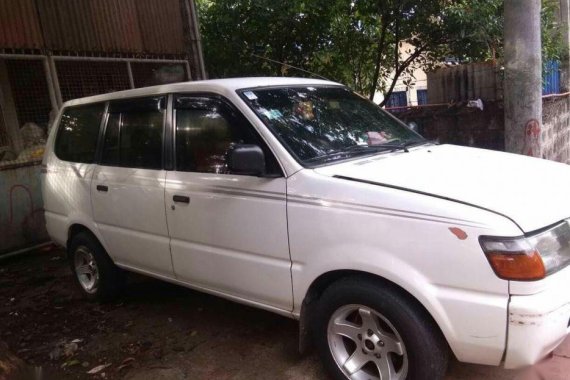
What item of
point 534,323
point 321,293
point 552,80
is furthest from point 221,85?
point 552,80

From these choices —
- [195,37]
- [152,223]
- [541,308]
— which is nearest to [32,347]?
[152,223]

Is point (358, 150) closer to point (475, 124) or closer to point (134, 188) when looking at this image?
point (134, 188)

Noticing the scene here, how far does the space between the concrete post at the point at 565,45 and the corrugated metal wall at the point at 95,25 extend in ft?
21.3

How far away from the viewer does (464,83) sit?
7688 mm

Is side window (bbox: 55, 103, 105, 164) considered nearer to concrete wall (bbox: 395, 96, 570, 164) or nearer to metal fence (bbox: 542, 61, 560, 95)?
concrete wall (bbox: 395, 96, 570, 164)

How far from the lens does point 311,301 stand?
10.1 ft

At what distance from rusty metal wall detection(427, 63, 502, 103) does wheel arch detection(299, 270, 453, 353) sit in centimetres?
536

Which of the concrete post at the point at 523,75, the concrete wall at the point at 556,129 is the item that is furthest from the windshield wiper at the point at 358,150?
the concrete wall at the point at 556,129

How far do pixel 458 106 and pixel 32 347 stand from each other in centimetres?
618

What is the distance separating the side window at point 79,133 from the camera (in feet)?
15.2

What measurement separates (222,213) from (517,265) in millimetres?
1805

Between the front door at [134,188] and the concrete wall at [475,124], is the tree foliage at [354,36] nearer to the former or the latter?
the concrete wall at [475,124]

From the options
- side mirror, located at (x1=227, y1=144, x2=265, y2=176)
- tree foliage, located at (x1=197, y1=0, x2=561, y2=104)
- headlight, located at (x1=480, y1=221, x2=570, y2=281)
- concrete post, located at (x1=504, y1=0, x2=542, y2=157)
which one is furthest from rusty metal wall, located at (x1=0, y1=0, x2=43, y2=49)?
headlight, located at (x1=480, y1=221, x2=570, y2=281)

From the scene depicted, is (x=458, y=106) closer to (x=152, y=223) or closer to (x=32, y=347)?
(x=152, y=223)
